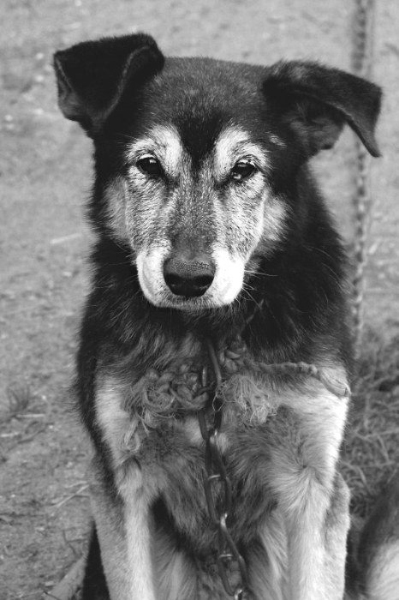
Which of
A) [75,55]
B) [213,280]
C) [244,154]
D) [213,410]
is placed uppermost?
[75,55]

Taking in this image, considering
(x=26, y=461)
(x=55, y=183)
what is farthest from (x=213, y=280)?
(x=55, y=183)

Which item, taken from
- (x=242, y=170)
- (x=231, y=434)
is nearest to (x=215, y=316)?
(x=231, y=434)

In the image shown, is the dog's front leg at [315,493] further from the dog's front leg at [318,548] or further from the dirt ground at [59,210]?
the dirt ground at [59,210]

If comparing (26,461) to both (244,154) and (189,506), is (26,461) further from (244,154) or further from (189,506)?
(244,154)

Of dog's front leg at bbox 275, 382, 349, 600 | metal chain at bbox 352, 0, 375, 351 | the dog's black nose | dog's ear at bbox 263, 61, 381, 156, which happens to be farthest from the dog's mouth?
metal chain at bbox 352, 0, 375, 351

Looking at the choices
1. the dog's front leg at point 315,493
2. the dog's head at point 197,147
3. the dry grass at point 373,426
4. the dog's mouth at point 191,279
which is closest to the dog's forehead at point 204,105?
the dog's head at point 197,147
